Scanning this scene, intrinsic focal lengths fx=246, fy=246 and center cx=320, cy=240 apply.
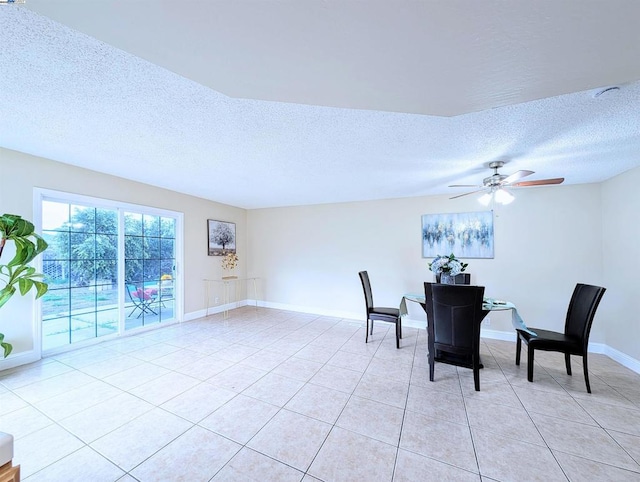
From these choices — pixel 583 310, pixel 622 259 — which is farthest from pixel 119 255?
pixel 622 259

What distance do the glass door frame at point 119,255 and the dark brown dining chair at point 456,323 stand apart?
4231mm

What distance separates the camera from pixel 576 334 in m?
2.57

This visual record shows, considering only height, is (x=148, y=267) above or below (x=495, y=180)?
below

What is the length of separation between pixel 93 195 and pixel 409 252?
498cm

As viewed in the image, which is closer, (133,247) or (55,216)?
(55,216)

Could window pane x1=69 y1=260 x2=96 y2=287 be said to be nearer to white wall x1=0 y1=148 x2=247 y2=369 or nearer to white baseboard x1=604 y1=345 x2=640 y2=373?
white wall x1=0 y1=148 x2=247 y2=369

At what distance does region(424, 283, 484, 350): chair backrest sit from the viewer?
7.78ft

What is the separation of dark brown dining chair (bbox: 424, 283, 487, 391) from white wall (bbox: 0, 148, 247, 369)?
13.8 ft

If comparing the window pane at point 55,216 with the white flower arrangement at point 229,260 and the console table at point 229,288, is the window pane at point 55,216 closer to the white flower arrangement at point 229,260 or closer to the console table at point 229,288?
the console table at point 229,288

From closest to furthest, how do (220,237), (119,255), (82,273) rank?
(82,273) → (119,255) → (220,237)

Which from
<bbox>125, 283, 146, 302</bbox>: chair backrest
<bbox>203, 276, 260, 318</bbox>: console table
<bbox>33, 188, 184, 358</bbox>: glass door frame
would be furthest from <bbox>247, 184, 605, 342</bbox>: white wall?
<bbox>125, 283, 146, 302</bbox>: chair backrest

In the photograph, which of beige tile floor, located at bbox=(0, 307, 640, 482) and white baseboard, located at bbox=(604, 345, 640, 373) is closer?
beige tile floor, located at bbox=(0, 307, 640, 482)

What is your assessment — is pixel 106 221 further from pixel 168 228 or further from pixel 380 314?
pixel 380 314

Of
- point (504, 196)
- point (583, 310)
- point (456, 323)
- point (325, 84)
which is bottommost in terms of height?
point (456, 323)
